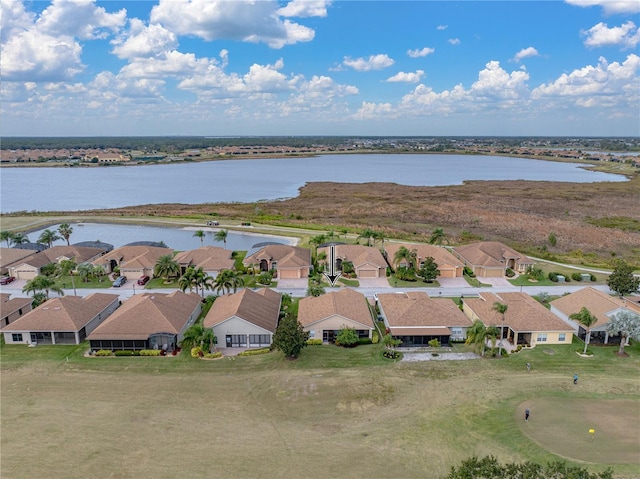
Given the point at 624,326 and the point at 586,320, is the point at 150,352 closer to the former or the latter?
the point at 586,320

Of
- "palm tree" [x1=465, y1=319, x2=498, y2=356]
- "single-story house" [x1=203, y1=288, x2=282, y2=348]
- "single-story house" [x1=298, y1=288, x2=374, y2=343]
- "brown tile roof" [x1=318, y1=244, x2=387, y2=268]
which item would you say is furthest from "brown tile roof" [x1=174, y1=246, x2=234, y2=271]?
"palm tree" [x1=465, y1=319, x2=498, y2=356]

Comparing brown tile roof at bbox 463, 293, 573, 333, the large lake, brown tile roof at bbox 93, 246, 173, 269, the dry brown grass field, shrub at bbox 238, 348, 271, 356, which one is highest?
the large lake

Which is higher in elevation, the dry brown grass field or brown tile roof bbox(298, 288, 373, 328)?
brown tile roof bbox(298, 288, 373, 328)

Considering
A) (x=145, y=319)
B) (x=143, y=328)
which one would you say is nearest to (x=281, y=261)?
(x=145, y=319)

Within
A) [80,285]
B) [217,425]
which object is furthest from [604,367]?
[80,285]

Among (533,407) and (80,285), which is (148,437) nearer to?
(533,407)

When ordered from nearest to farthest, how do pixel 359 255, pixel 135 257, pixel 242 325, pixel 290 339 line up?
1. pixel 290 339
2. pixel 242 325
3. pixel 135 257
4. pixel 359 255

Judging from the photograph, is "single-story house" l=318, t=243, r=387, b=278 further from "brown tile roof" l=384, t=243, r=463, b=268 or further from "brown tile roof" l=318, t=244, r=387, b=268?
"brown tile roof" l=384, t=243, r=463, b=268
